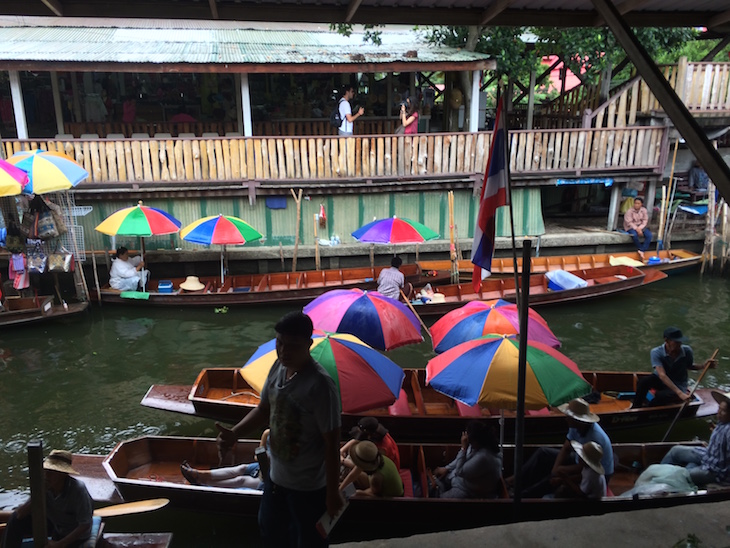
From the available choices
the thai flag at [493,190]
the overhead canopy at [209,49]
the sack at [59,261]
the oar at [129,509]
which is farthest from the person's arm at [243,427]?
the overhead canopy at [209,49]

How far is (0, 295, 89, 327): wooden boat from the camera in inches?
424

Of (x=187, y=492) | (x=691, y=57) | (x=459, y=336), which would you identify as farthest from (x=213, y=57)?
(x=691, y=57)

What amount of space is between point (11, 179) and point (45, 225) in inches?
76.7

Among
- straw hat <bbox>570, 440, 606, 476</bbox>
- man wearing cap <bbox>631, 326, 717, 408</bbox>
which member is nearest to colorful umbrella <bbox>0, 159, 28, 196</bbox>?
straw hat <bbox>570, 440, 606, 476</bbox>

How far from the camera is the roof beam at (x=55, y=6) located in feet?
13.6

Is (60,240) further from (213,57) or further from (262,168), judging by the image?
(213,57)

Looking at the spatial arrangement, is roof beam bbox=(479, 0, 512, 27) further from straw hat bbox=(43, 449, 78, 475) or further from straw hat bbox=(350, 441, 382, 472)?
straw hat bbox=(43, 449, 78, 475)

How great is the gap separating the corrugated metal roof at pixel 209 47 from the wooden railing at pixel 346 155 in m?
1.78

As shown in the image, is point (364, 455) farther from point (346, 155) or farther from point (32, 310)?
point (346, 155)

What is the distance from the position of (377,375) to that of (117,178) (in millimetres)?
10067

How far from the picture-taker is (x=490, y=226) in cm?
448

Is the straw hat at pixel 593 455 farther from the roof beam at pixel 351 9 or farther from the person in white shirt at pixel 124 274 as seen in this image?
the person in white shirt at pixel 124 274

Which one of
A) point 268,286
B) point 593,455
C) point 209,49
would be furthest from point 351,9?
point 209,49

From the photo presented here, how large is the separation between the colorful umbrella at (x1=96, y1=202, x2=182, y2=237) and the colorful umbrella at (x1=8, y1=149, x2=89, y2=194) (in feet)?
3.61
